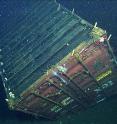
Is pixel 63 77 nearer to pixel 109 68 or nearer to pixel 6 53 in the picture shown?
pixel 109 68

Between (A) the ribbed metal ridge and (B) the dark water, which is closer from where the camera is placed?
(A) the ribbed metal ridge

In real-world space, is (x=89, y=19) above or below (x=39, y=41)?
above

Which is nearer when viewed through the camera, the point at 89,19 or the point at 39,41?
the point at 39,41

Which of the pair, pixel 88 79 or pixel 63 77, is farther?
pixel 88 79

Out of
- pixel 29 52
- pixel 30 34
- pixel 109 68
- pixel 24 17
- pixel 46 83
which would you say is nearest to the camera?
pixel 46 83

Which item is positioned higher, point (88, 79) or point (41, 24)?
point (41, 24)

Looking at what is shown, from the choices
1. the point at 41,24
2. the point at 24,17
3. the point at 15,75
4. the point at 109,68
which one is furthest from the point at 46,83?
the point at 24,17

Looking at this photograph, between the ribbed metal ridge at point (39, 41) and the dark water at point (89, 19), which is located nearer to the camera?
the ribbed metal ridge at point (39, 41)

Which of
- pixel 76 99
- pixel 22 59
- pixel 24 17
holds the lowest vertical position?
pixel 76 99
